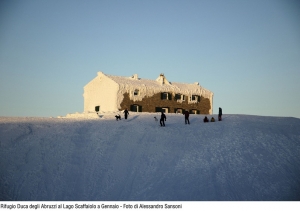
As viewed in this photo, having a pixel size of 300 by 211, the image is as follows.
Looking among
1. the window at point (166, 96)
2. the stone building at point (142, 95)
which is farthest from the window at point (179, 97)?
the window at point (166, 96)

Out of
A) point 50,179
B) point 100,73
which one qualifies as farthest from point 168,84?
point 50,179

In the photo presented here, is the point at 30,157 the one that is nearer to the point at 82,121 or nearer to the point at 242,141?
the point at 82,121

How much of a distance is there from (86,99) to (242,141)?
3175 centimetres

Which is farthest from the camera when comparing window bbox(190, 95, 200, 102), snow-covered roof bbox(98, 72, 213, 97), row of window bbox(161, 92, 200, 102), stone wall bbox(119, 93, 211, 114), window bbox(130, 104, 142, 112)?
window bbox(190, 95, 200, 102)

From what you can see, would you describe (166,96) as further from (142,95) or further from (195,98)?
(195,98)

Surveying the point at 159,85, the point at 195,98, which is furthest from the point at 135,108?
the point at 195,98

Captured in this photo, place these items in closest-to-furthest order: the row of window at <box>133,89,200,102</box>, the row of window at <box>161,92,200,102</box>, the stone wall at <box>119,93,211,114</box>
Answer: the stone wall at <box>119,93,211,114</box> < the row of window at <box>133,89,200,102</box> < the row of window at <box>161,92,200,102</box>

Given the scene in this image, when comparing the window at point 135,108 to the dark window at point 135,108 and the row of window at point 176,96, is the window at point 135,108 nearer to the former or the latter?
the dark window at point 135,108

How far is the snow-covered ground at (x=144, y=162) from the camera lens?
20.2m

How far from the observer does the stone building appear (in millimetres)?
48062

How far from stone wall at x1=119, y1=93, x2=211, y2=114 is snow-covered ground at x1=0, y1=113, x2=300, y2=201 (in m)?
17.1

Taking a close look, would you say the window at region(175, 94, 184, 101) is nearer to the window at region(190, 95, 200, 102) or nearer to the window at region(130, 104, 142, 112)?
the window at region(190, 95, 200, 102)

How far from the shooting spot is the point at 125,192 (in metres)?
19.9

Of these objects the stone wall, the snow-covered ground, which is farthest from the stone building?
the snow-covered ground
